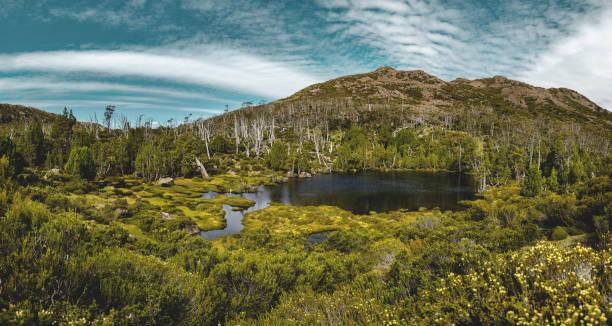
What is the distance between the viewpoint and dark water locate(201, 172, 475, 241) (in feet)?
182

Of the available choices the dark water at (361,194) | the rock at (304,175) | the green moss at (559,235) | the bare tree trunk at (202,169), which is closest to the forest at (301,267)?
the green moss at (559,235)

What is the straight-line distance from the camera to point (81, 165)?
213 ft

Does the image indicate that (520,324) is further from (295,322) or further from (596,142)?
(596,142)

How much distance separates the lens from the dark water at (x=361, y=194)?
55500 mm

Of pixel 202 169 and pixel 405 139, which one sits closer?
pixel 202 169

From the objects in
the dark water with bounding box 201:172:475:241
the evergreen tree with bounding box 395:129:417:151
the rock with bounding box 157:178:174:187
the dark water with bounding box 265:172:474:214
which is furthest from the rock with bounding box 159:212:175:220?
the evergreen tree with bounding box 395:129:417:151

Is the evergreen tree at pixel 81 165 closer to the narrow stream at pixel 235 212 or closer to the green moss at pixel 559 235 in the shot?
the narrow stream at pixel 235 212

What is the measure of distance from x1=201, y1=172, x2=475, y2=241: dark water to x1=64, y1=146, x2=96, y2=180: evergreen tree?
2973cm

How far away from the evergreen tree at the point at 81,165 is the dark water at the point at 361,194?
1170 inches

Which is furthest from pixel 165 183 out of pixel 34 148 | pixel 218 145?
pixel 218 145

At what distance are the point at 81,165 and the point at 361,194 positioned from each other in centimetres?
7086

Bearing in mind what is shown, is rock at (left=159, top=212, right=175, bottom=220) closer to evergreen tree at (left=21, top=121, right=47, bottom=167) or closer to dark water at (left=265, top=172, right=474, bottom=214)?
dark water at (left=265, top=172, right=474, bottom=214)

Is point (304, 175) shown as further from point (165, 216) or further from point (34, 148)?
point (34, 148)

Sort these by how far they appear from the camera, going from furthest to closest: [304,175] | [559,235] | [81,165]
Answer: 1. [304,175]
2. [81,165]
3. [559,235]
